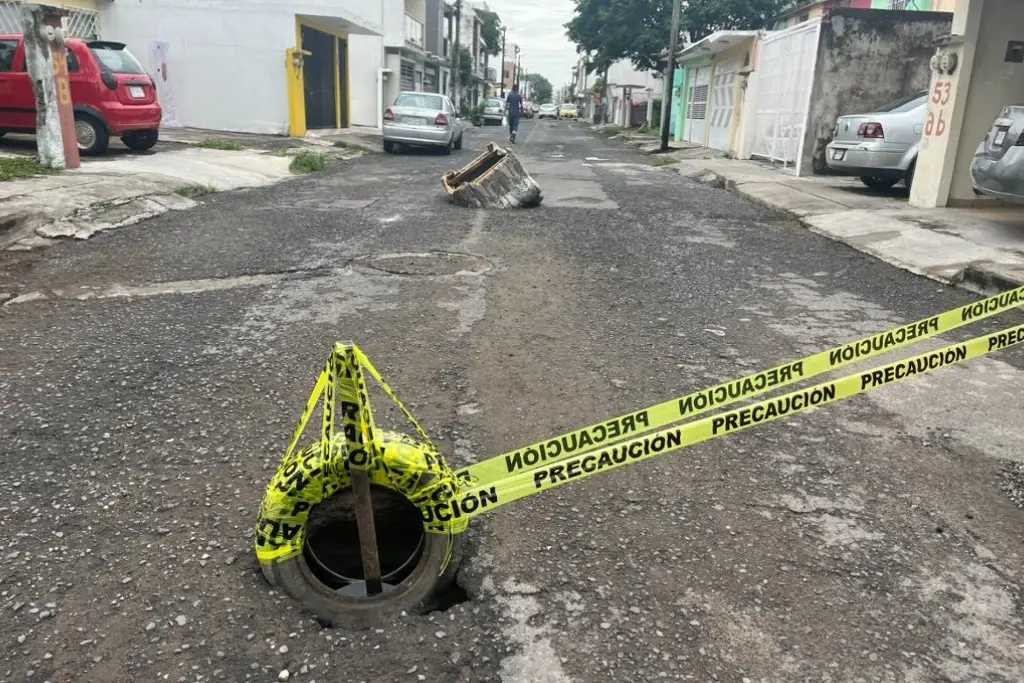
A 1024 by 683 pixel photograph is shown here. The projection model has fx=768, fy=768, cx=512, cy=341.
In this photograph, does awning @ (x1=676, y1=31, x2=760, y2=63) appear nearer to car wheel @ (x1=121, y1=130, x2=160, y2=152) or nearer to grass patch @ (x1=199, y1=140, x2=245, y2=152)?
grass patch @ (x1=199, y1=140, x2=245, y2=152)

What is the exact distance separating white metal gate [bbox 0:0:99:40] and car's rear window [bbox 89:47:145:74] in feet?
19.3

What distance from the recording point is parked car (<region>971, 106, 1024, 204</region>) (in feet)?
24.3

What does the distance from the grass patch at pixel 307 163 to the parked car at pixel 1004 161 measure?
439 inches

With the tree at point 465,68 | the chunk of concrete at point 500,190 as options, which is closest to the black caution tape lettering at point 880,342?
the chunk of concrete at point 500,190

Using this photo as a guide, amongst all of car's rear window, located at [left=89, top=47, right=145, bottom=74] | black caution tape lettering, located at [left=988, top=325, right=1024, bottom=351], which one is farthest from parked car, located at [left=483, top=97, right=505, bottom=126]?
black caution tape lettering, located at [left=988, top=325, right=1024, bottom=351]

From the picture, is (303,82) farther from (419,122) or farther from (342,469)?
(342,469)

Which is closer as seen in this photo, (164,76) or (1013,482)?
(1013,482)

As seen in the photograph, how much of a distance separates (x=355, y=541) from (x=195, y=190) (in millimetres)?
9151

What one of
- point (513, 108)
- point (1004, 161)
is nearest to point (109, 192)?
point (1004, 161)

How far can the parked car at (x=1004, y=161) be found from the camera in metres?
7.39

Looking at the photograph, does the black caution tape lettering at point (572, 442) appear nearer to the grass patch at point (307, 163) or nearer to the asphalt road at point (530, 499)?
the asphalt road at point (530, 499)

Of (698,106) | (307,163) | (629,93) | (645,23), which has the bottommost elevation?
(307,163)

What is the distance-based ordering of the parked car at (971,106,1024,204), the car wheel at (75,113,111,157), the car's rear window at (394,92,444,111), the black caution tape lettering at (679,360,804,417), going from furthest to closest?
the car's rear window at (394,92,444,111) → the car wheel at (75,113,111,157) → the parked car at (971,106,1024,204) → the black caution tape lettering at (679,360,804,417)

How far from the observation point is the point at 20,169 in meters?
9.66
